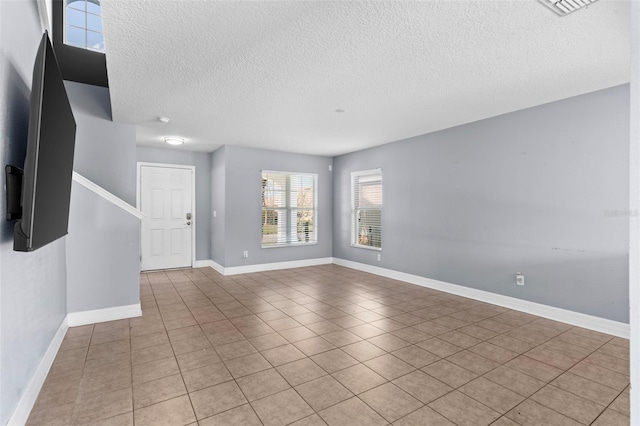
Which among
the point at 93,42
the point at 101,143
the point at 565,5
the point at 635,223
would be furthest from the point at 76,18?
the point at 635,223

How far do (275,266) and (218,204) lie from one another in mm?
1630

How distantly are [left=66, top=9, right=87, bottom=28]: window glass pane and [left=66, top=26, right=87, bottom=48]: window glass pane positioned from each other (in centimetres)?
6

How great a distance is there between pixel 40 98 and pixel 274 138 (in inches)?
151

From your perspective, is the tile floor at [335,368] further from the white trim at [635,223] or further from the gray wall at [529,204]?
the white trim at [635,223]

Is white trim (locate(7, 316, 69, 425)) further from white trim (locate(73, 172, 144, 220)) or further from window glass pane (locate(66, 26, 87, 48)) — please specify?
window glass pane (locate(66, 26, 87, 48))

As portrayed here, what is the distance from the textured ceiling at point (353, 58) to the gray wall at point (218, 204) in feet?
5.99

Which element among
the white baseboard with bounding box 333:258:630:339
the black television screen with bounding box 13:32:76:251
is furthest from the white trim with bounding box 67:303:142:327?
the white baseboard with bounding box 333:258:630:339

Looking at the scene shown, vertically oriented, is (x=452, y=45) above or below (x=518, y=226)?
above

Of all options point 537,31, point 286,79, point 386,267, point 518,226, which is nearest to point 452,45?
point 537,31

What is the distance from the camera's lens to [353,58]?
8.33ft

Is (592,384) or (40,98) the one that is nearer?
(40,98)

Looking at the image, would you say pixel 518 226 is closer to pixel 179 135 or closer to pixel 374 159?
pixel 374 159

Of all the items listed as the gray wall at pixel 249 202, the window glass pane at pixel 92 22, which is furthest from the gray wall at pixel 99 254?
the window glass pane at pixel 92 22

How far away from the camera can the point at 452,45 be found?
2350 millimetres
